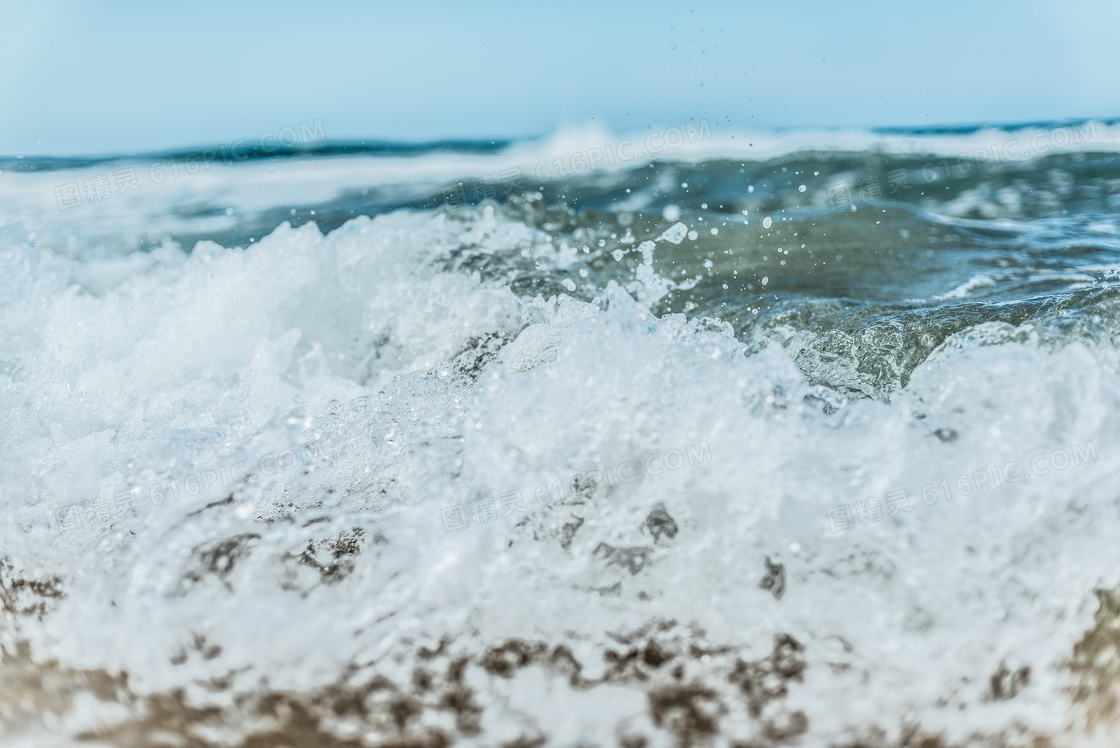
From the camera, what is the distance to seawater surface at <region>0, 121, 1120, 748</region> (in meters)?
1.27

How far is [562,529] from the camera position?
5.02 ft

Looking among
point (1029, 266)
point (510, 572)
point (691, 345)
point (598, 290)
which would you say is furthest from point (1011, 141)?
point (510, 572)

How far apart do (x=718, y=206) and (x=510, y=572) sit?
410cm

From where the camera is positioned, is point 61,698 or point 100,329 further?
point 100,329

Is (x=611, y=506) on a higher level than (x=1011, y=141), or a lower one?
lower

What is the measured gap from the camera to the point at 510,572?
4.76ft

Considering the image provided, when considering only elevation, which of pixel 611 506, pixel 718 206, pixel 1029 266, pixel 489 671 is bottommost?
pixel 489 671

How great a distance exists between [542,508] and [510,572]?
0.15 m

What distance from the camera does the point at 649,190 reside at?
A: 5.61 metres

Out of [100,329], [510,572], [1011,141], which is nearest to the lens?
[510,572]

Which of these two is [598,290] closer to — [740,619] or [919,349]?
[919,349]

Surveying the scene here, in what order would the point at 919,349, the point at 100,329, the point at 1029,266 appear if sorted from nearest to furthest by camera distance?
1. the point at 919,349
2. the point at 100,329
3. the point at 1029,266

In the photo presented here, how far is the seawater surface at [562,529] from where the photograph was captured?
1.27m

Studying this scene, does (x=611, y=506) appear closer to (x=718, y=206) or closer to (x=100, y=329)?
(x=100, y=329)
